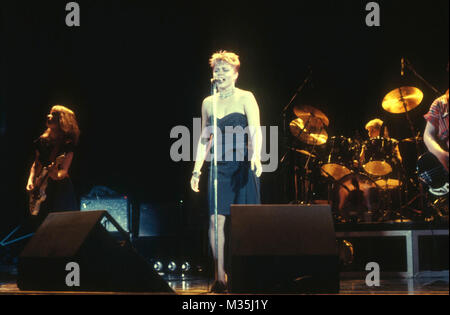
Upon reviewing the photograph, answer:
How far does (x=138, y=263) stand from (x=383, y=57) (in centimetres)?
467

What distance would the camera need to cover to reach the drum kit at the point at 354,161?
251 inches

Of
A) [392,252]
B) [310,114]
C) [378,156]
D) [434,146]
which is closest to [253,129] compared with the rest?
[434,146]

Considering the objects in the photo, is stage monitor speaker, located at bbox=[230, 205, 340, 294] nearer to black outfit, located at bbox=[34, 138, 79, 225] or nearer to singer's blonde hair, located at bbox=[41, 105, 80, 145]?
black outfit, located at bbox=[34, 138, 79, 225]

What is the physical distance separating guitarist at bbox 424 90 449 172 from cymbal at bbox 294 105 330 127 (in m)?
3.92

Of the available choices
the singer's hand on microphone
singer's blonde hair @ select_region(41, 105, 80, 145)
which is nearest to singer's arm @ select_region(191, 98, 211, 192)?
the singer's hand on microphone

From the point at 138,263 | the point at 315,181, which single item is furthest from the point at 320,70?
the point at 138,263

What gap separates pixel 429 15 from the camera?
422cm

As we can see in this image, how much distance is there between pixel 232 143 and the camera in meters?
3.77

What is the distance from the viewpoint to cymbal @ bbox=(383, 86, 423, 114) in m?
6.82

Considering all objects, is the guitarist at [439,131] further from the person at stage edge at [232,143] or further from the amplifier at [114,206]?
the amplifier at [114,206]

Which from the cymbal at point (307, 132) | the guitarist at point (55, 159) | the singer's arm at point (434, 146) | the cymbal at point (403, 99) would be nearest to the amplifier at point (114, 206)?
the guitarist at point (55, 159)

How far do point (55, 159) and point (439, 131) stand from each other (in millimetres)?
3429

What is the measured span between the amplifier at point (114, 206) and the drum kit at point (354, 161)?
2.28 metres

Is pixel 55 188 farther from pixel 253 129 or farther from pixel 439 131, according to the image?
pixel 439 131
